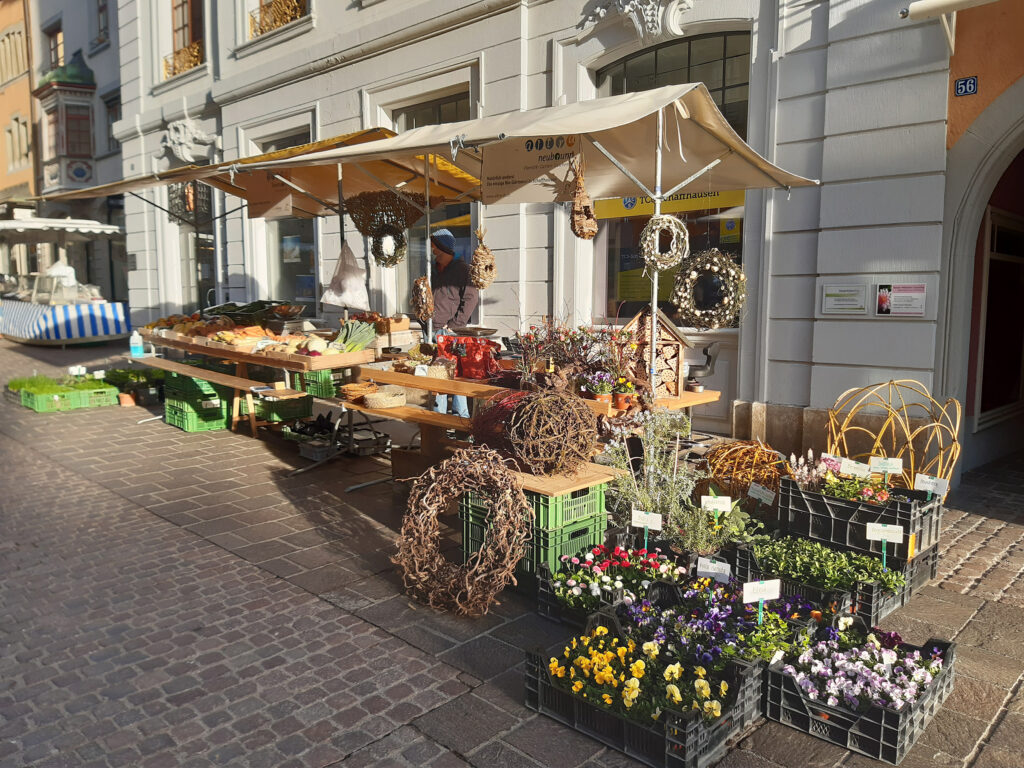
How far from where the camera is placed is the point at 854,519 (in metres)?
4.71

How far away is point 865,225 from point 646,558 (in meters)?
4.35

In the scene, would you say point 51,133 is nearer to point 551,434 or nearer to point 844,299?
point 844,299

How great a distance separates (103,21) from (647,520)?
24760 mm

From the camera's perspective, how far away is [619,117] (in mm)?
4707

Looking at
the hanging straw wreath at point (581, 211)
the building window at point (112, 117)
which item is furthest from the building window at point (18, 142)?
the hanging straw wreath at point (581, 211)

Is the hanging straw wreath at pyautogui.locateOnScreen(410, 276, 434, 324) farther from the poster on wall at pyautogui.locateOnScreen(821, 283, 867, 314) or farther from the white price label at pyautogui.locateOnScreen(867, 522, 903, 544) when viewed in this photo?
the white price label at pyautogui.locateOnScreen(867, 522, 903, 544)

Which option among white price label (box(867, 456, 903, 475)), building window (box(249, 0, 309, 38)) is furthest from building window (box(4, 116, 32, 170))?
white price label (box(867, 456, 903, 475))

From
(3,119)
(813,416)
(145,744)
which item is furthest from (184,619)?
(3,119)

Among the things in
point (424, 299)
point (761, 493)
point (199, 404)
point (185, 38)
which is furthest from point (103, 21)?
point (761, 493)

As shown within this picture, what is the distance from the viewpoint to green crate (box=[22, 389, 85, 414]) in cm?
1067

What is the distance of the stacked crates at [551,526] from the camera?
172 inches

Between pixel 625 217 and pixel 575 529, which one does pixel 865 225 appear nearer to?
pixel 625 217

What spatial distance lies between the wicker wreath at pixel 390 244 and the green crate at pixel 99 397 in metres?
5.19

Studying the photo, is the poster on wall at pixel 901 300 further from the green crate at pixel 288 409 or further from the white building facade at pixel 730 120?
the green crate at pixel 288 409
